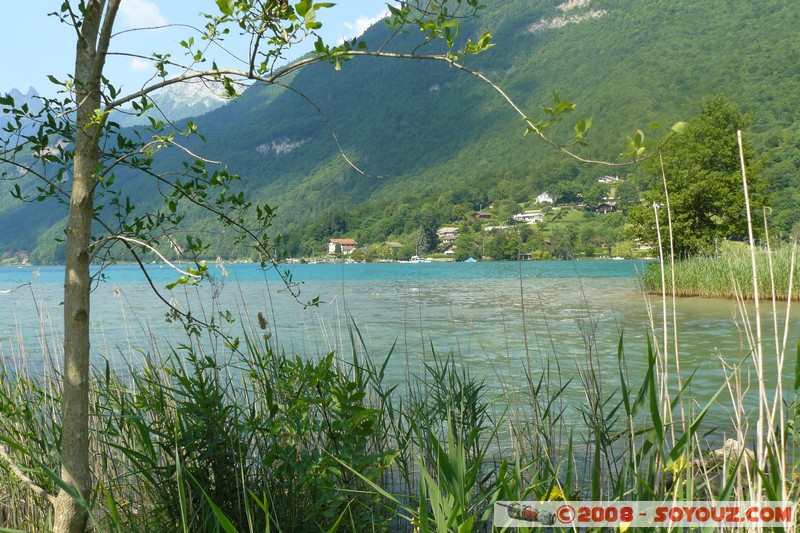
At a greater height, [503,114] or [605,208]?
[503,114]

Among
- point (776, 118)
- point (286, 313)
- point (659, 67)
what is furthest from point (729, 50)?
point (286, 313)

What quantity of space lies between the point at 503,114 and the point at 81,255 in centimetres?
13121

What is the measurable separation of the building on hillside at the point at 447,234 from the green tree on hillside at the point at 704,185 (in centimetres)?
2558

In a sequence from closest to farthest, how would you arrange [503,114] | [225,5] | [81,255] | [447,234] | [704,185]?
1. [225,5]
2. [81,255]
3. [704,185]
4. [447,234]
5. [503,114]

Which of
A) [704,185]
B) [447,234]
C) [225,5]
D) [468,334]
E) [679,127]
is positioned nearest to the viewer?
[679,127]

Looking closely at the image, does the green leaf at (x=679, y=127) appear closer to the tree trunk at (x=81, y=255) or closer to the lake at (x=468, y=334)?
the tree trunk at (x=81, y=255)

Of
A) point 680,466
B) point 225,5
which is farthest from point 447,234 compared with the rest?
point 225,5

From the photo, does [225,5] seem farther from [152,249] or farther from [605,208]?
[605,208]

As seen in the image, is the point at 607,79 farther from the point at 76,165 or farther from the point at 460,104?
the point at 76,165

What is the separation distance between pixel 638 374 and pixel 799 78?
91385 millimetres

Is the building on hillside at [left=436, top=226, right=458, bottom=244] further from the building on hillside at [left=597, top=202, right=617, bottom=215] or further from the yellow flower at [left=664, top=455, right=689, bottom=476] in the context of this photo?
the yellow flower at [left=664, top=455, right=689, bottom=476]

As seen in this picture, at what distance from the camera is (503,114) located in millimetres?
127562

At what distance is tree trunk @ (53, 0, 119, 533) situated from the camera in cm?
180

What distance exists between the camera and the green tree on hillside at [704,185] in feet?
89.0
